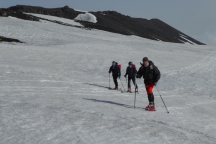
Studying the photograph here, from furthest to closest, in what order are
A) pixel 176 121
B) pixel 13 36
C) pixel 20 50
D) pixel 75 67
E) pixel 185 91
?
1. pixel 13 36
2. pixel 20 50
3. pixel 75 67
4. pixel 185 91
5. pixel 176 121

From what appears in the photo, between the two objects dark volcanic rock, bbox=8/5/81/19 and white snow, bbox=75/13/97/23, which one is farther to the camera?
white snow, bbox=75/13/97/23

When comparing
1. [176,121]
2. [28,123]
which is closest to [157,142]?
[176,121]

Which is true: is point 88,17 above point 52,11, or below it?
below

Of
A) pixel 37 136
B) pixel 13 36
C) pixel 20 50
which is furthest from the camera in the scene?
pixel 13 36

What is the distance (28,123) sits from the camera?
755 centimetres

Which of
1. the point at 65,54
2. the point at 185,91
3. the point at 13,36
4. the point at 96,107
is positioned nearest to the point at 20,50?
the point at 65,54

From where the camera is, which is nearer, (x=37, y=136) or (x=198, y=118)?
(x=37, y=136)

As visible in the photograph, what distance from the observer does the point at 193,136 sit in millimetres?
7395

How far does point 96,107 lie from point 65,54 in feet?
74.9

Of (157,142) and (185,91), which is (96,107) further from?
(185,91)

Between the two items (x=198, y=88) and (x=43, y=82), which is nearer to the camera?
(x=43, y=82)

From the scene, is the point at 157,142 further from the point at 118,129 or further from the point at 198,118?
the point at 198,118

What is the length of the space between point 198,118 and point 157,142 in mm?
3632

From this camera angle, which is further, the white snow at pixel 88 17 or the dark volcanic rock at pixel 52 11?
the white snow at pixel 88 17
